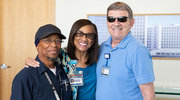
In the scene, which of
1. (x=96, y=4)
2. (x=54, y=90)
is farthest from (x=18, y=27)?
(x=54, y=90)

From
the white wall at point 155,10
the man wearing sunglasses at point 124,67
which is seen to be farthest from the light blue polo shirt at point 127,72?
the white wall at point 155,10

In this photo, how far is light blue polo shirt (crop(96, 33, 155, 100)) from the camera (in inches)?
60.9

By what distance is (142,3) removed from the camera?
9.78 feet

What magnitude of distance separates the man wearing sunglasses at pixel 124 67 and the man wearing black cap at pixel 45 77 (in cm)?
41

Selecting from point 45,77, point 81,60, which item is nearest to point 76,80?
point 81,60

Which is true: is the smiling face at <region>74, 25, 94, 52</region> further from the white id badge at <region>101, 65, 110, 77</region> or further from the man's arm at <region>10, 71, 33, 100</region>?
the man's arm at <region>10, 71, 33, 100</region>

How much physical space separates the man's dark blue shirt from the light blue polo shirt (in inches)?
17.5

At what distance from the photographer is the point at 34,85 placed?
138 cm

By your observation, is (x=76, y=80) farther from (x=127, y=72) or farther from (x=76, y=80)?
(x=127, y=72)

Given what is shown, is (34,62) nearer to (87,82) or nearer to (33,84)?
(33,84)

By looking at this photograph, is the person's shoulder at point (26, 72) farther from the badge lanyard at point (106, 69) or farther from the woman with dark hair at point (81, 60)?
the badge lanyard at point (106, 69)

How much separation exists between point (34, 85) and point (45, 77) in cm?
13

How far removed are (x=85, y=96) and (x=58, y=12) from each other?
183cm

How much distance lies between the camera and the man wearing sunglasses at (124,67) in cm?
156
